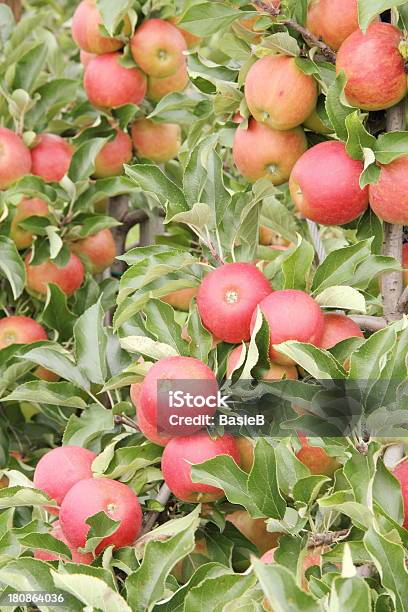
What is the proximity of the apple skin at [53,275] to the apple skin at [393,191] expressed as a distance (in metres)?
0.73

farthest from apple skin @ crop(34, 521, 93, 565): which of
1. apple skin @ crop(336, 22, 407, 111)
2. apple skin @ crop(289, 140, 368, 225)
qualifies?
apple skin @ crop(336, 22, 407, 111)

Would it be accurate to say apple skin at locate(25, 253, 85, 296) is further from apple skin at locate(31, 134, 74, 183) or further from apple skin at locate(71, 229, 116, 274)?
apple skin at locate(31, 134, 74, 183)

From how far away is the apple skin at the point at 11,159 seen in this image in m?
1.66

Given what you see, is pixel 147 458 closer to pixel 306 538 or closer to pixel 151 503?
pixel 151 503

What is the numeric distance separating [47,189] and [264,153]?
535 millimetres

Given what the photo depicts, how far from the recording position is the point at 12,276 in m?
1.58

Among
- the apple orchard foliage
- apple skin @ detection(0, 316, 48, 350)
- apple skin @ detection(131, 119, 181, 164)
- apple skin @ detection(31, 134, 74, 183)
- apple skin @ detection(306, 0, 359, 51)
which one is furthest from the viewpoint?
apple skin @ detection(131, 119, 181, 164)

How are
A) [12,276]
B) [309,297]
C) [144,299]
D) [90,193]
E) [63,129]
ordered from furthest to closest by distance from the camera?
1. [63,129]
2. [90,193]
3. [12,276]
4. [144,299]
5. [309,297]

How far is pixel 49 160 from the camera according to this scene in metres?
1.75

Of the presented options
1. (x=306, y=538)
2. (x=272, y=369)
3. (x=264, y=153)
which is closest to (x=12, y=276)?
(x=264, y=153)

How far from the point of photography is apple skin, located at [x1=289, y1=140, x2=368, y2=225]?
112cm

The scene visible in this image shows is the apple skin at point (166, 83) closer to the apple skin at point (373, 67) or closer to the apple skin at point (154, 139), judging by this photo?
the apple skin at point (154, 139)

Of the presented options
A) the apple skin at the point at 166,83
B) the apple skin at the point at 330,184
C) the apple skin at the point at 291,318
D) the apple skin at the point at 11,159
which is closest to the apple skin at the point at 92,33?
the apple skin at the point at 166,83

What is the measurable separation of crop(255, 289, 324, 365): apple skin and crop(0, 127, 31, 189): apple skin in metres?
0.77
